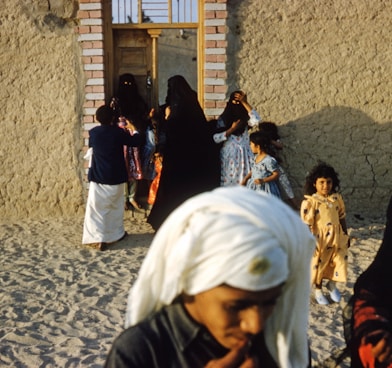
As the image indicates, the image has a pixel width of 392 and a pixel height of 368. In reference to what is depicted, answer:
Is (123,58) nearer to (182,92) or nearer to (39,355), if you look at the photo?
(182,92)

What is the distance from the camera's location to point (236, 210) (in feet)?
3.57

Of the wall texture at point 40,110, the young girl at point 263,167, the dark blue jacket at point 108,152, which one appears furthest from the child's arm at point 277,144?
the wall texture at point 40,110

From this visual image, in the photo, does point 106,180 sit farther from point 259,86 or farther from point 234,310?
point 234,310

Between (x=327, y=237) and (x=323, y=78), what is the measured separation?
276 cm

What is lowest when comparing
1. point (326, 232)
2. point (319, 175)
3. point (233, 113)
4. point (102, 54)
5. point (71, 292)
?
point (71, 292)

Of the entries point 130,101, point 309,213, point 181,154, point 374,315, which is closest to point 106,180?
point 181,154

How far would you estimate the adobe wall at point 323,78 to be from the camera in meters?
6.36

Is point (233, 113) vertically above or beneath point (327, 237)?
above

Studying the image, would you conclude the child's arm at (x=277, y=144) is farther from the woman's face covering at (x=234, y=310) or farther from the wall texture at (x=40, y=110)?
the woman's face covering at (x=234, y=310)

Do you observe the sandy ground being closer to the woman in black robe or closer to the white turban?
the woman in black robe

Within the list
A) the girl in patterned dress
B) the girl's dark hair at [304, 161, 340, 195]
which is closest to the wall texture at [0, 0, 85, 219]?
the girl in patterned dress

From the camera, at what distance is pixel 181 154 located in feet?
20.2

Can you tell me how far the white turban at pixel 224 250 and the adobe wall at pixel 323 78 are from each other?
5442mm

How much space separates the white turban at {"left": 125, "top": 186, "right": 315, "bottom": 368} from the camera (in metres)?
1.07
